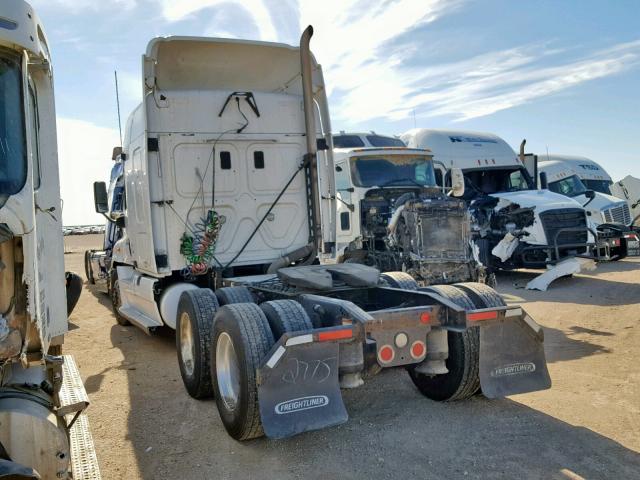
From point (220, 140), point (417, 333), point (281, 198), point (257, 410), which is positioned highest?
point (220, 140)

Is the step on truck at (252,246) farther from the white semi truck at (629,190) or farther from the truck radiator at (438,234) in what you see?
the white semi truck at (629,190)

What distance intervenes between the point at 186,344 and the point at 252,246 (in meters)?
2.11

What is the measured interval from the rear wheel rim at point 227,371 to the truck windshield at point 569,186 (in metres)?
15.3

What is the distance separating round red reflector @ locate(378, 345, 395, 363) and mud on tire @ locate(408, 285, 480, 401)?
0.69 meters

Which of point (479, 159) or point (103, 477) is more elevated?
point (479, 159)

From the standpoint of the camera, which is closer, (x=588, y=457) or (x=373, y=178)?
(x=588, y=457)

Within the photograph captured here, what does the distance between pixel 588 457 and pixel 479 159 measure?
35.9 ft

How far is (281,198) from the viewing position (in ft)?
24.9

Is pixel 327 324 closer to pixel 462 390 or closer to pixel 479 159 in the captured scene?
pixel 462 390

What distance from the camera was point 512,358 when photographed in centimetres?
436

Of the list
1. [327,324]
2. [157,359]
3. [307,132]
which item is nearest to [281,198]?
[307,132]

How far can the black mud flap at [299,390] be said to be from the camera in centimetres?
374

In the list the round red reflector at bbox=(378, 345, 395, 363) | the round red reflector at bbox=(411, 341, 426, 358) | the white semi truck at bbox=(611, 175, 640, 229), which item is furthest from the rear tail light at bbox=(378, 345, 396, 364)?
the white semi truck at bbox=(611, 175, 640, 229)

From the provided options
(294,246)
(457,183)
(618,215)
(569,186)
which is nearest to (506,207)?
(457,183)
